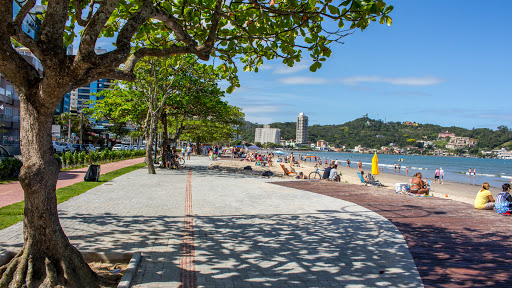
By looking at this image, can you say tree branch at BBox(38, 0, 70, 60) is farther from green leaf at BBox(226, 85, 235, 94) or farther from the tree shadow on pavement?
green leaf at BBox(226, 85, 235, 94)

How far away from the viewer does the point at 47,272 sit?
145 inches

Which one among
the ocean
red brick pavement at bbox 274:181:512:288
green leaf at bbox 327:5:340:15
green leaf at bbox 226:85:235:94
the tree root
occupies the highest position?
green leaf at bbox 327:5:340:15

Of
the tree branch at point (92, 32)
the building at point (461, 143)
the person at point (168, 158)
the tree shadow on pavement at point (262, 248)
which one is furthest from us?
the building at point (461, 143)

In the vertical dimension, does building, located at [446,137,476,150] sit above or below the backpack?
above

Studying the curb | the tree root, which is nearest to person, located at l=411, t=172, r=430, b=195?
the curb

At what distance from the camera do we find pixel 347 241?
6.12m

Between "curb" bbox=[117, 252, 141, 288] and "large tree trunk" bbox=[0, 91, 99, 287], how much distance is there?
31cm

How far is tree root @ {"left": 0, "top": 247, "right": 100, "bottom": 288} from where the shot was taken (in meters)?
3.63

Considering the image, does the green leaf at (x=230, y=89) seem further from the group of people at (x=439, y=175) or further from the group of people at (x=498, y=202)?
the group of people at (x=439, y=175)

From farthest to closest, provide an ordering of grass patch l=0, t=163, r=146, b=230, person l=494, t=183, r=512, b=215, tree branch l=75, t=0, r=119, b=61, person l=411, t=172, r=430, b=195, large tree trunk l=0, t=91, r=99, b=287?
person l=411, t=172, r=430, b=195 → person l=494, t=183, r=512, b=215 → grass patch l=0, t=163, r=146, b=230 → large tree trunk l=0, t=91, r=99, b=287 → tree branch l=75, t=0, r=119, b=61

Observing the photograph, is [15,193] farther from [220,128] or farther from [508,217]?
[220,128]

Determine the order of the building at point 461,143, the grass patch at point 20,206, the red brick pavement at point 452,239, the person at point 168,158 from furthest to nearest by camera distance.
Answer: the building at point 461,143 → the person at point 168,158 → the grass patch at point 20,206 → the red brick pavement at point 452,239

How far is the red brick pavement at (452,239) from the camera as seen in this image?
15.1 ft

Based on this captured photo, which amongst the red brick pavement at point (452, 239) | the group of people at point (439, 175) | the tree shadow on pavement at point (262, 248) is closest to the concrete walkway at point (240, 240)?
the tree shadow on pavement at point (262, 248)
